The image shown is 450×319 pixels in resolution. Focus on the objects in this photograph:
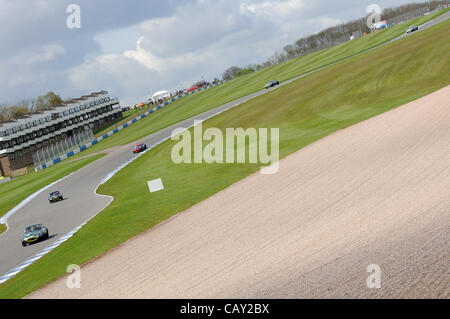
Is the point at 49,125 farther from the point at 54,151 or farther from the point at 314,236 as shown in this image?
the point at 314,236

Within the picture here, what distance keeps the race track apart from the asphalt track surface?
30.6 feet

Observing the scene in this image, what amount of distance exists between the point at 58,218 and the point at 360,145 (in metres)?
22.1

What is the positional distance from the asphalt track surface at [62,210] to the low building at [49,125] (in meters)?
49.3

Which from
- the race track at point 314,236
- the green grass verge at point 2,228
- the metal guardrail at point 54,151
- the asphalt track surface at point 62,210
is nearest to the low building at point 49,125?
the metal guardrail at point 54,151

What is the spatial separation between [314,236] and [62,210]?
27.0m

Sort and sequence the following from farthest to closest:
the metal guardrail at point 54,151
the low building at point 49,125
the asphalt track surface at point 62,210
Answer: the low building at point 49,125
the metal guardrail at point 54,151
the asphalt track surface at point 62,210

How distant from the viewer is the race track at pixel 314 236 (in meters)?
11.9

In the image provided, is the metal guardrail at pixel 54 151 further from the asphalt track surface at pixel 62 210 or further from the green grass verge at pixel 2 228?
the green grass verge at pixel 2 228

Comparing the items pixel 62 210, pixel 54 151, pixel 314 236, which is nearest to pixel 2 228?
pixel 62 210

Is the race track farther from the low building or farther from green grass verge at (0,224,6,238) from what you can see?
the low building

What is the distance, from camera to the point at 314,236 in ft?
50.1

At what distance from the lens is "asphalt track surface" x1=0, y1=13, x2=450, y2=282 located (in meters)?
27.6

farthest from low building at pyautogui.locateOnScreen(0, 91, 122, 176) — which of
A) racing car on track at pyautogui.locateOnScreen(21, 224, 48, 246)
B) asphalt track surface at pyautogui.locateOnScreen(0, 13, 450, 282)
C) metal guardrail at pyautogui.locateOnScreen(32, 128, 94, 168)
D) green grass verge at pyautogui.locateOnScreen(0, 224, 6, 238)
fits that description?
racing car on track at pyautogui.locateOnScreen(21, 224, 48, 246)
